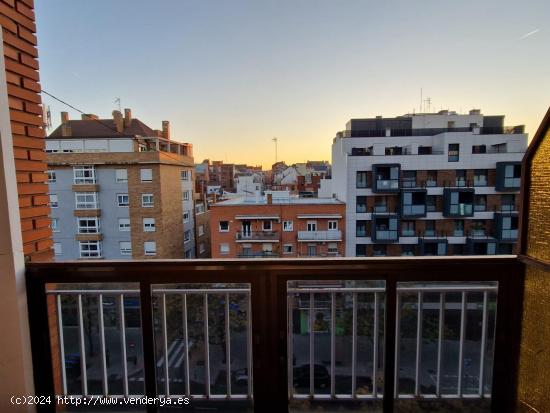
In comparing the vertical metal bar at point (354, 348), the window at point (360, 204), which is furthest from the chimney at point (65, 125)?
the window at point (360, 204)

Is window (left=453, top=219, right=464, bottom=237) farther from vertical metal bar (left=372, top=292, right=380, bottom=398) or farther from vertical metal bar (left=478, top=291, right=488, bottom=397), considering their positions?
vertical metal bar (left=372, top=292, right=380, bottom=398)

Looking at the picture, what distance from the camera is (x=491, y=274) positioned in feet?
4.20

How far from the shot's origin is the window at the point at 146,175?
3.04 meters

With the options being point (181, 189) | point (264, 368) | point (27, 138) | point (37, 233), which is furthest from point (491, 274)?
point (181, 189)

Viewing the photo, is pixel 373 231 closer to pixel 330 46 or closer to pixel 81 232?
pixel 330 46

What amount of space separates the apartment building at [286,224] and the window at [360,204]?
0.61 metres

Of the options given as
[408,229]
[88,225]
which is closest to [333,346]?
[88,225]

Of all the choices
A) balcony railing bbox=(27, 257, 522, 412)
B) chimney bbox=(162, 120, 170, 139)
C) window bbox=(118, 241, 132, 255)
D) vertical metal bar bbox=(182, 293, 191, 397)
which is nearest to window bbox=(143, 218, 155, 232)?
window bbox=(118, 241, 132, 255)

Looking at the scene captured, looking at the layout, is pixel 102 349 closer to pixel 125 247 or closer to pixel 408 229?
pixel 125 247

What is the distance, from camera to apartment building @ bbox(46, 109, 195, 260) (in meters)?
2.40

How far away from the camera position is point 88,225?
122 inches

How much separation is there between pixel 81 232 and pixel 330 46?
11.9 ft

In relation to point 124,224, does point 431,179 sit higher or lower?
higher

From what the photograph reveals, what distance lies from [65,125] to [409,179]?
8.74 metres
